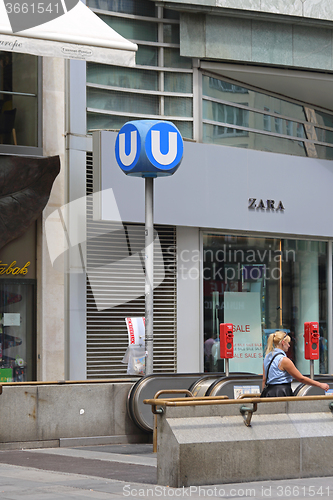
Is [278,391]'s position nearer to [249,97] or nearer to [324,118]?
[249,97]

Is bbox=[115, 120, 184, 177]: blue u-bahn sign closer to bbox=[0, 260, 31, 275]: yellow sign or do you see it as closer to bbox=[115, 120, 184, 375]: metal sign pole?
bbox=[115, 120, 184, 375]: metal sign pole

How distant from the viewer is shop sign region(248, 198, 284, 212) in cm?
1673

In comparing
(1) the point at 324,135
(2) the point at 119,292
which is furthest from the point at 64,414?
(1) the point at 324,135

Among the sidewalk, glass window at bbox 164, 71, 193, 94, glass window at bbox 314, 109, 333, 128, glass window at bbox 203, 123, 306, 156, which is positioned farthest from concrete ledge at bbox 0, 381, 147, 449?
glass window at bbox 314, 109, 333, 128

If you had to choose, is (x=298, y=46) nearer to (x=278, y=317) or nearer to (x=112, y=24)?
(x=112, y=24)

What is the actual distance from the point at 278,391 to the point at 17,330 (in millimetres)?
7225

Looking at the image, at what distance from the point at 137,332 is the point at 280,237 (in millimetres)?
4778

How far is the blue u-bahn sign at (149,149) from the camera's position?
40.4 ft

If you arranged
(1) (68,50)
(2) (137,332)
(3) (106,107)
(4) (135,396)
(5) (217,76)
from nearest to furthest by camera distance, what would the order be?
(4) (135,396) < (1) (68,50) < (2) (137,332) < (3) (106,107) < (5) (217,76)

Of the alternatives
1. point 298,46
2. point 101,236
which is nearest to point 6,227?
point 101,236

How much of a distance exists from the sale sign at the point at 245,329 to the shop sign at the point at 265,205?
195cm

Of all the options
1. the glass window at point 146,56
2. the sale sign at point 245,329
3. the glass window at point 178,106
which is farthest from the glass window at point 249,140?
the sale sign at point 245,329

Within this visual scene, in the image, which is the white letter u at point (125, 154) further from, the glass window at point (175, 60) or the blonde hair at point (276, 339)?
the blonde hair at point (276, 339)

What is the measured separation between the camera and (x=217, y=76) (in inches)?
661
